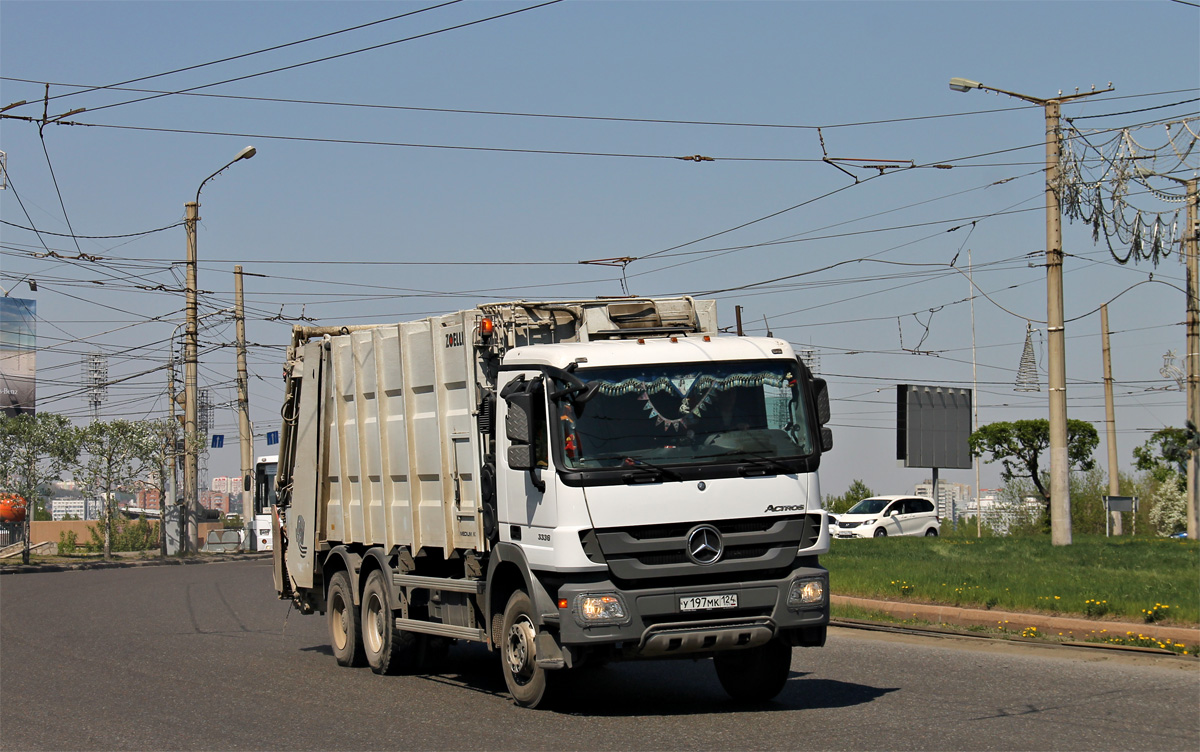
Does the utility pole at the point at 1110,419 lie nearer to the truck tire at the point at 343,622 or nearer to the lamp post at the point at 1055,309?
the lamp post at the point at 1055,309

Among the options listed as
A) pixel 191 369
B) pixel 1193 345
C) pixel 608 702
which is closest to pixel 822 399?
pixel 608 702

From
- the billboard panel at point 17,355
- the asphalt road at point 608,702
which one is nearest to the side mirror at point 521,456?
the asphalt road at point 608,702

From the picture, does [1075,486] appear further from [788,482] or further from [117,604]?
[788,482]

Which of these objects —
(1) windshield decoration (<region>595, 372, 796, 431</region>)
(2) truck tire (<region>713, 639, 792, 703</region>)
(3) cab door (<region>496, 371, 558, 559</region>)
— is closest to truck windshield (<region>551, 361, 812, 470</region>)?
(1) windshield decoration (<region>595, 372, 796, 431</region>)

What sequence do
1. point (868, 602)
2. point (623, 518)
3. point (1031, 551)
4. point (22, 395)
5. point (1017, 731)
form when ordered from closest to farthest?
point (1017, 731) → point (623, 518) → point (868, 602) → point (1031, 551) → point (22, 395)

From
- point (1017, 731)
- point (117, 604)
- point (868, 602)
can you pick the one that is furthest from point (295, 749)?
point (117, 604)

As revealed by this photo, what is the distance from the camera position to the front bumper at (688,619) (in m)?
8.99

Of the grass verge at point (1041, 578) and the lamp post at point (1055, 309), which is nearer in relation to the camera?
the grass verge at point (1041, 578)

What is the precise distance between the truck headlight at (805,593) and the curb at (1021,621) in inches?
195

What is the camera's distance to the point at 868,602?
16797 millimetres

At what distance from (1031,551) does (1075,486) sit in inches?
1204

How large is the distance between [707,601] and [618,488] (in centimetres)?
106

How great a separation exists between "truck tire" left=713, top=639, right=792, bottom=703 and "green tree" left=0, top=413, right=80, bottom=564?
39005 mm

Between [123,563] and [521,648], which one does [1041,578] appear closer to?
[521,648]
